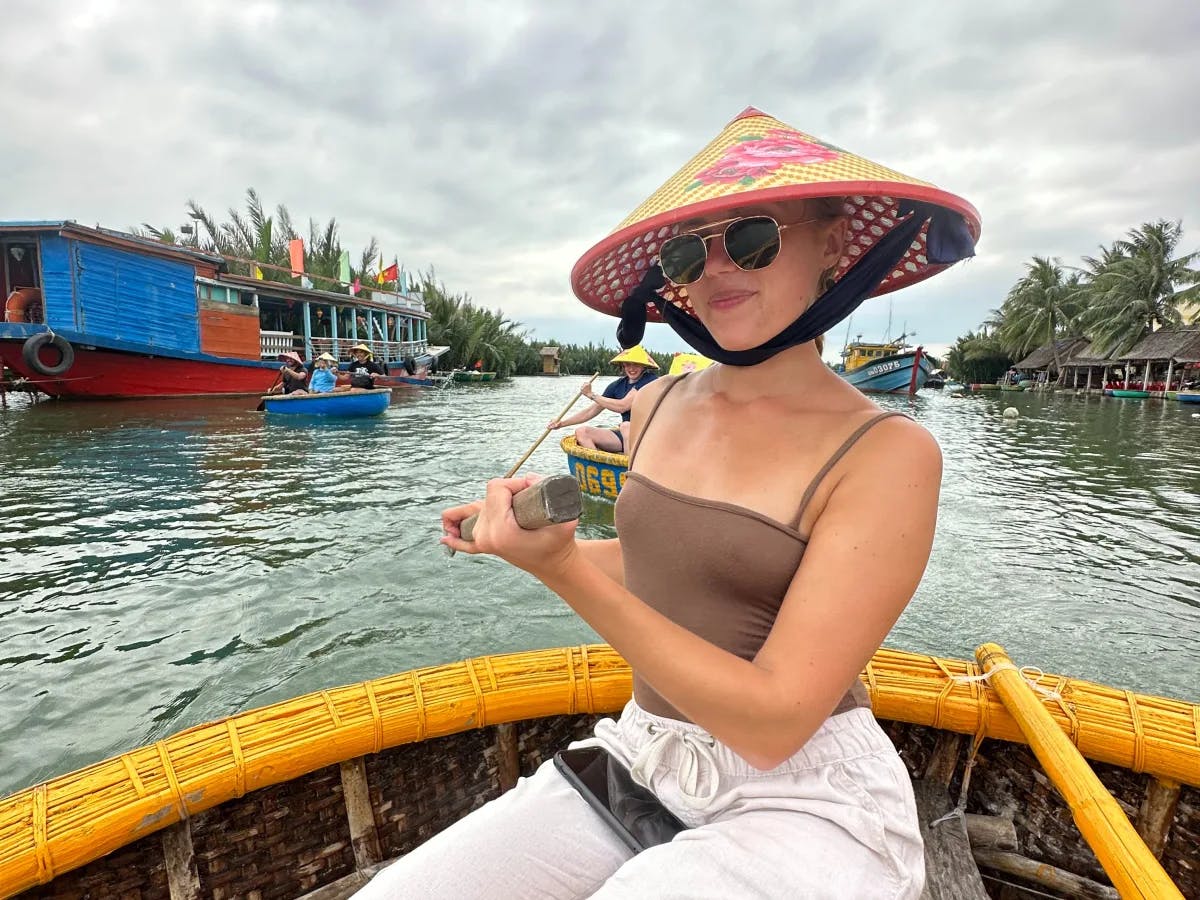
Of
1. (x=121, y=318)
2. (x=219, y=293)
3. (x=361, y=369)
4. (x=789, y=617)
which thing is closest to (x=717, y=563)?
(x=789, y=617)

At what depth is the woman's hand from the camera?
88 centimetres

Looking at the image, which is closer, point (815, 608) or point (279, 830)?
point (815, 608)

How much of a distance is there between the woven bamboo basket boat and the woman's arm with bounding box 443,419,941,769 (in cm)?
108

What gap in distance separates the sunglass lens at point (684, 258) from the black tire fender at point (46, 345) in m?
17.9

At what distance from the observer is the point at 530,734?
2.02m

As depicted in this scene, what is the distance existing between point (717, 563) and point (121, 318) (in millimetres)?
20064

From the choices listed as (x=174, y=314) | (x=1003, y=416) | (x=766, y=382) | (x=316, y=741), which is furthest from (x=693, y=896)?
(x=1003, y=416)

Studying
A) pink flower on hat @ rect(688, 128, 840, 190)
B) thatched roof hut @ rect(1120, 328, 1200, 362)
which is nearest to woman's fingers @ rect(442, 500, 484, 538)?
pink flower on hat @ rect(688, 128, 840, 190)

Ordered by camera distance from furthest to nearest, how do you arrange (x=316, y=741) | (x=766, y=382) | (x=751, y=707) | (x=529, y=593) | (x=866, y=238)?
1. (x=529, y=593)
2. (x=316, y=741)
3. (x=866, y=238)
4. (x=766, y=382)
5. (x=751, y=707)

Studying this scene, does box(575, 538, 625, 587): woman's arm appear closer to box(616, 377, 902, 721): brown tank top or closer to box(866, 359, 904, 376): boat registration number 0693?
box(616, 377, 902, 721): brown tank top

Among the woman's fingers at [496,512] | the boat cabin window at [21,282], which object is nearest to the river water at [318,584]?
the woman's fingers at [496,512]

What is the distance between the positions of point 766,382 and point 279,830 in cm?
176

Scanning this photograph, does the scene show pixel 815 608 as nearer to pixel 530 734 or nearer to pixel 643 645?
pixel 643 645

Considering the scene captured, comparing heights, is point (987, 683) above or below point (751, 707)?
below
